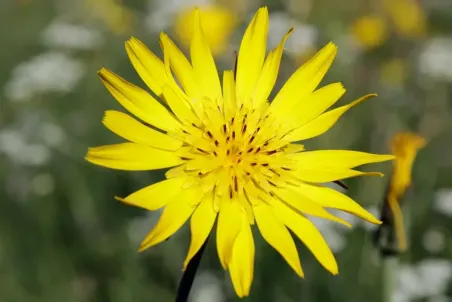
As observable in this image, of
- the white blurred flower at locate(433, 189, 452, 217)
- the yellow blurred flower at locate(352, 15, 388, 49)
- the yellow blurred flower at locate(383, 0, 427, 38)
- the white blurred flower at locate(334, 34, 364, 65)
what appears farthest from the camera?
the yellow blurred flower at locate(383, 0, 427, 38)

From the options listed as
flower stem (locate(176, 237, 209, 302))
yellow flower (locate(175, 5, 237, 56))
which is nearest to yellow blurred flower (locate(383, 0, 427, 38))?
yellow flower (locate(175, 5, 237, 56))

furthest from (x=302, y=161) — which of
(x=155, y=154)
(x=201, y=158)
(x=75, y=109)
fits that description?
(x=75, y=109)

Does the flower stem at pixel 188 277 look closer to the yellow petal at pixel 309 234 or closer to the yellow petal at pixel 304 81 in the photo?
the yellow petal at pixel 309 234

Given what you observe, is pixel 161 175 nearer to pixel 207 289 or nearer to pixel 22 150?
pixel 22 150

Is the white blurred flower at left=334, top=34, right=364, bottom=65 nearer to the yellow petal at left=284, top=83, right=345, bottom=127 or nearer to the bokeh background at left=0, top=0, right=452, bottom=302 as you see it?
the bokeh background at left=0, top=0, right=452, bottom=302

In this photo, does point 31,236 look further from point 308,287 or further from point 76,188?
point 308,287

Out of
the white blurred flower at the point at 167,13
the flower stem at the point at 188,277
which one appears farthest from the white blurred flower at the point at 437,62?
the flower stem at the point at 188,277
